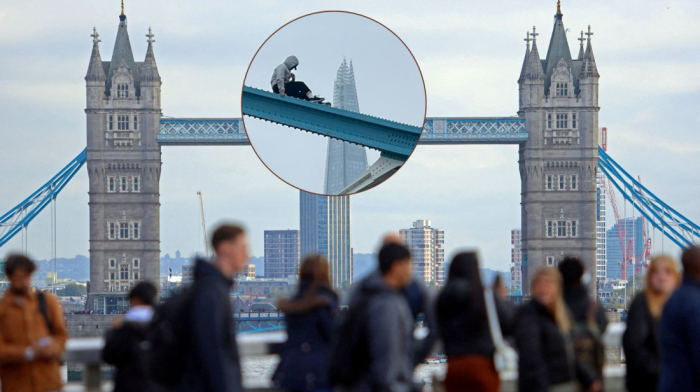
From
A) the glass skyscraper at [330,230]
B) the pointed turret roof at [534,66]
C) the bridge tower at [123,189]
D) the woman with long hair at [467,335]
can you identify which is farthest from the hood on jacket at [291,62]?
the glass skyscraper at [330,230]

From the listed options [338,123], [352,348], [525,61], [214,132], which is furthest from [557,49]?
[352,348]

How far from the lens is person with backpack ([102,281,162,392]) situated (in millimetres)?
5922

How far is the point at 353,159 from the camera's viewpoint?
40.7 feet

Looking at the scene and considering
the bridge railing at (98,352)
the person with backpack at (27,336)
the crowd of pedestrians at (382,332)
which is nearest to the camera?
the crowd of pedestrians at (382,332)

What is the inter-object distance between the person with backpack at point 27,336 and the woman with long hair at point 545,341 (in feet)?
8.19

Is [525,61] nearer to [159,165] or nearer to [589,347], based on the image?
[159,165]

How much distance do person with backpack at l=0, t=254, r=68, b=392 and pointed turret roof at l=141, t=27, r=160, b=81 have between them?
55.9 m

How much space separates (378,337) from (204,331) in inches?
28.4

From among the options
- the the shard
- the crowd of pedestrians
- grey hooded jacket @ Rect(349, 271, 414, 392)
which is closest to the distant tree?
the the shard

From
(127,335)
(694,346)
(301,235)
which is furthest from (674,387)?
(301,235)

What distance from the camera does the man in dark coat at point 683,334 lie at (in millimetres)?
5539

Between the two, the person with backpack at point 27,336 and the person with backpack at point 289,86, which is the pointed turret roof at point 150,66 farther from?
the person with backpack at point 27,336

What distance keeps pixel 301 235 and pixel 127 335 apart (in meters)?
182

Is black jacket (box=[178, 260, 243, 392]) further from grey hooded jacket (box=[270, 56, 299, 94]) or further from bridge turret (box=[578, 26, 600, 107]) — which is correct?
bridge turret (box=[578, 26, 600, 107])
